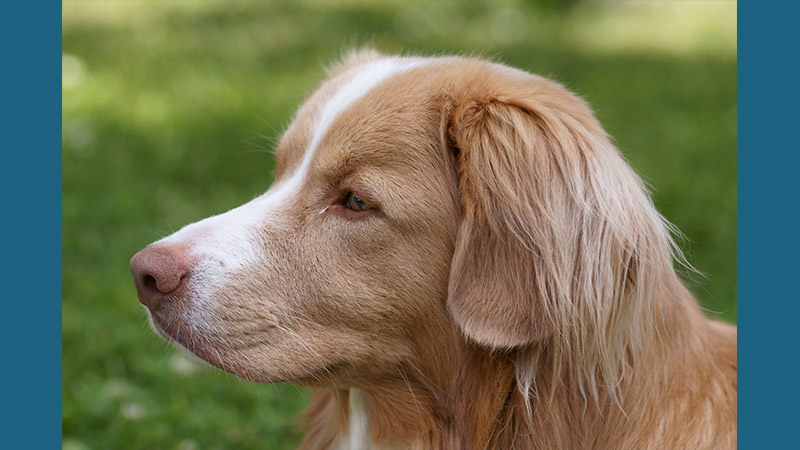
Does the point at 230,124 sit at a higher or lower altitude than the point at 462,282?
lower

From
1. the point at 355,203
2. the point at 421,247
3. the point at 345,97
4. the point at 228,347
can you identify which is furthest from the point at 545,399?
the point at 345,97

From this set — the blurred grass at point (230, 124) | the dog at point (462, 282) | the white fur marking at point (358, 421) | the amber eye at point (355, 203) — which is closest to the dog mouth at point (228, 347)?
the dog at point (462, 282)

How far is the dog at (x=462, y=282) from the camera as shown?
2904 millimetres

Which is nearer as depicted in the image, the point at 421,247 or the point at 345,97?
the point at 421,247

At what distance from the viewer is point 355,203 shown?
10.1ft

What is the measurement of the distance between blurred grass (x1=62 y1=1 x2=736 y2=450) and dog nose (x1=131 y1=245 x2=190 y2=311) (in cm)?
141

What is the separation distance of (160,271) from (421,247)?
890mm

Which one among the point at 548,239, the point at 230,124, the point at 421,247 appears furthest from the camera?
the point at 230,124

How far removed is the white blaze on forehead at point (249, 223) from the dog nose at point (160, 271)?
0.04m

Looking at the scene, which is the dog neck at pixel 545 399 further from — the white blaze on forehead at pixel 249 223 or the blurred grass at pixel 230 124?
the blurred grass at pixel 230 124

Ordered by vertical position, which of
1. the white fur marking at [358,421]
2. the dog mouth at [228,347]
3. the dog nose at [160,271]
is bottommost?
the white fur marking at [358,421]

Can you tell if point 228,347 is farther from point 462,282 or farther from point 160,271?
point 462,282

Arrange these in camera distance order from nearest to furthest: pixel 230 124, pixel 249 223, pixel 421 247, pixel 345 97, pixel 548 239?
1. pixel 548 239
2. pixel 421 247
3. pixel 249 223
4. pixel 345 97
5. pixel 230 124

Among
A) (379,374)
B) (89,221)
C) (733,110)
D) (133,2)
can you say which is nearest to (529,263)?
(379,374)
